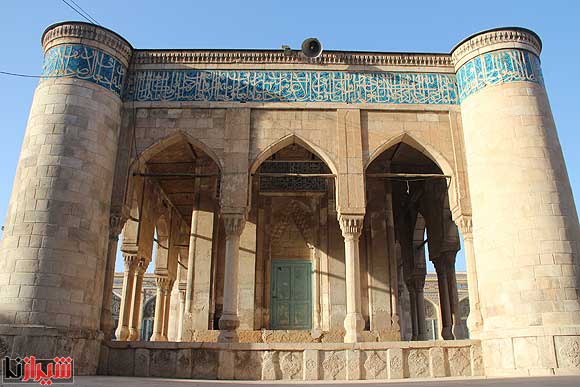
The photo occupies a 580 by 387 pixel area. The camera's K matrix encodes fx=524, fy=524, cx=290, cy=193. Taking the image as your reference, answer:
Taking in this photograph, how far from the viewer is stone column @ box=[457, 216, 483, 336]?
33.5 ft

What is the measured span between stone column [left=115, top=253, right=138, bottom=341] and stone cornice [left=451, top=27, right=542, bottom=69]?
9.84 meters

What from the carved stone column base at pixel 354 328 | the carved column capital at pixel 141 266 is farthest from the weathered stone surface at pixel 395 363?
the carved column capital at pixel 141 266

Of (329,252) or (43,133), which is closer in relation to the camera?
(43,133)

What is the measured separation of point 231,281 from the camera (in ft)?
33.9

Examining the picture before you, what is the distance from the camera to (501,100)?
35.1 ft

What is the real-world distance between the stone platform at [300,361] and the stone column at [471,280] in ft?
1.88

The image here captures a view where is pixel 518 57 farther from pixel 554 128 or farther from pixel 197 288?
pixel 197 288

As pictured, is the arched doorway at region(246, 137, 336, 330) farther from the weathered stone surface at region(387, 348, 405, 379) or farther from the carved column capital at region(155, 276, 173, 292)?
the carved column capital at region(155, 276, 173, 292)

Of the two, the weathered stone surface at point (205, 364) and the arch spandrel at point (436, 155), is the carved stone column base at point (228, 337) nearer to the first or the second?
the weathered stone surface at point (205, 364)

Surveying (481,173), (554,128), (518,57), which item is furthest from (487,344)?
(518,57)

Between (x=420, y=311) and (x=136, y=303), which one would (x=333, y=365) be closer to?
(x=136, y=303)

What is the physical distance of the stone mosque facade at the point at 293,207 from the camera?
30.5 ft

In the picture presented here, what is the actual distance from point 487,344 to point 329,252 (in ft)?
16.2

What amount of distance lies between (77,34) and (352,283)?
25.0 ft
